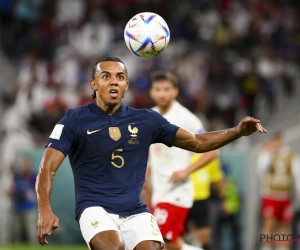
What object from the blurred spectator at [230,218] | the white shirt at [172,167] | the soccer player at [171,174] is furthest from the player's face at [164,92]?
the blurred spectator at [230,218]

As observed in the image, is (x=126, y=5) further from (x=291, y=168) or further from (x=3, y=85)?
(x=291, y=168)

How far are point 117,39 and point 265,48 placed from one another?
11.0 feet

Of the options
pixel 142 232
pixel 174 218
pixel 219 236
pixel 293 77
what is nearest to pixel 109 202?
pixel 142 232

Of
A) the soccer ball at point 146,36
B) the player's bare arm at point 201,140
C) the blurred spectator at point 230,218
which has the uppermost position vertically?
the soccer ball at point 146,36

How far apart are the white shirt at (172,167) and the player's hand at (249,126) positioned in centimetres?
230

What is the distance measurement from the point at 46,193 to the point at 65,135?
0.54 meters

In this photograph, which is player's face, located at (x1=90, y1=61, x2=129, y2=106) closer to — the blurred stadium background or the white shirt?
the white shirt

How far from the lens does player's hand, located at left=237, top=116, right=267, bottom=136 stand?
6316mm

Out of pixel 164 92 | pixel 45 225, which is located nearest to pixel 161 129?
pixel 45 225

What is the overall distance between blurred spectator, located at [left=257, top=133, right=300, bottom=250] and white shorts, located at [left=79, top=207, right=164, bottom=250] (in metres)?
7.00

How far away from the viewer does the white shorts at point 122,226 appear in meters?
6.02

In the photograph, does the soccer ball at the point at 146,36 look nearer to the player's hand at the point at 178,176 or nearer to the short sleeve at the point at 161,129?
the short sleeve at the point at 161,129

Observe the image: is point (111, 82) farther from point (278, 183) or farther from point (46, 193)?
point (278, 183)

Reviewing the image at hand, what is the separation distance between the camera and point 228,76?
16.9 metres
